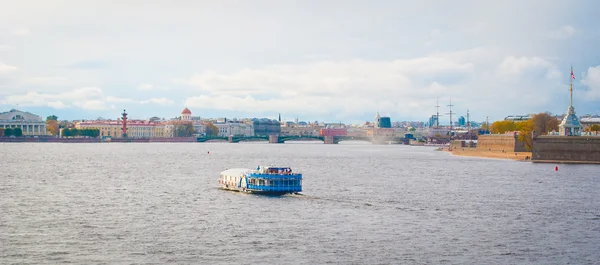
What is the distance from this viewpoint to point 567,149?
3312 inches

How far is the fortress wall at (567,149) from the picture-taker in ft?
271

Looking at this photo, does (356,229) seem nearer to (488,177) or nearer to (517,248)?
(517,248)

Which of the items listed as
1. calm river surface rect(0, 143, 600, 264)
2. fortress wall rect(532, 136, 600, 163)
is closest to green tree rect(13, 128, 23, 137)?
fortress wall rect(532, 136, 600, 163)

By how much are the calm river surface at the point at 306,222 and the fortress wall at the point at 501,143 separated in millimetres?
49037

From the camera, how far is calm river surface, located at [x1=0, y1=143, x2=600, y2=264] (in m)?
29.0

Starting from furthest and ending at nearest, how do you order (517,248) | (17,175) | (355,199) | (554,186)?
(17,175), (554,186), (355,199), (517,248)

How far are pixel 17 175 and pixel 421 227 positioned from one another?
3986 centimetres

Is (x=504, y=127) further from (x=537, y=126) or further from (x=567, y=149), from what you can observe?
(x=567, y=149)

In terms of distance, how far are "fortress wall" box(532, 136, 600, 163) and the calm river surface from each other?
23400 millimetres

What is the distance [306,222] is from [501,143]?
279ft

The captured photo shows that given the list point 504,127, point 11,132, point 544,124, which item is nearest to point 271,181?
point 544,124

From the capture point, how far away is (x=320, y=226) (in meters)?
35.3

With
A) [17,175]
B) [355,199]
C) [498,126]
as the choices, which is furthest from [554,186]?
[498,126]

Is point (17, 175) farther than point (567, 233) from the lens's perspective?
Yes
